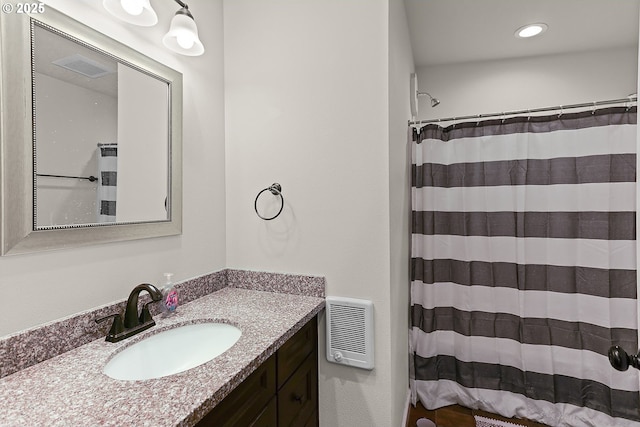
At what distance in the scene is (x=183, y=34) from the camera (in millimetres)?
1233

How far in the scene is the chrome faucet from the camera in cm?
107

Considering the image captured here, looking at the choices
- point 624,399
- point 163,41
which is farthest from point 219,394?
point 624,399

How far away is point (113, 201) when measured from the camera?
1.16 metres

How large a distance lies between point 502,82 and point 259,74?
2.18m

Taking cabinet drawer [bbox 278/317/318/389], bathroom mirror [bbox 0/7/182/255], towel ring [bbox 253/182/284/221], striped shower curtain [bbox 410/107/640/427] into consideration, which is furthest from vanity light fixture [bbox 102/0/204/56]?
striped shower curtain [bbox 410/107/640/427]

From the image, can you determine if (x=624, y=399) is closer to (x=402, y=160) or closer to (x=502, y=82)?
(x=402, y=160)

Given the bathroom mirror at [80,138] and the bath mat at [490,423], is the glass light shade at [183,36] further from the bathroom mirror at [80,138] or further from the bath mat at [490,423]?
the bath mat at [490,423]

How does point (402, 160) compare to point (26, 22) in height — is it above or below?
below

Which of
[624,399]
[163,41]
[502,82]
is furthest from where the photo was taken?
[502,82]

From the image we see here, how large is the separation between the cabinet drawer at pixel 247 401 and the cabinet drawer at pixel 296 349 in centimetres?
6

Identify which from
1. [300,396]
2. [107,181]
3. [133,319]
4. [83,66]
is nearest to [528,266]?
[300,396]

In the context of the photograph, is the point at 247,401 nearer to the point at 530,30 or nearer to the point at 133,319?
the point at 133,319

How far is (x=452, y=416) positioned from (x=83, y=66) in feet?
8.47

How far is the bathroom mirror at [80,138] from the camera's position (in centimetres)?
89
